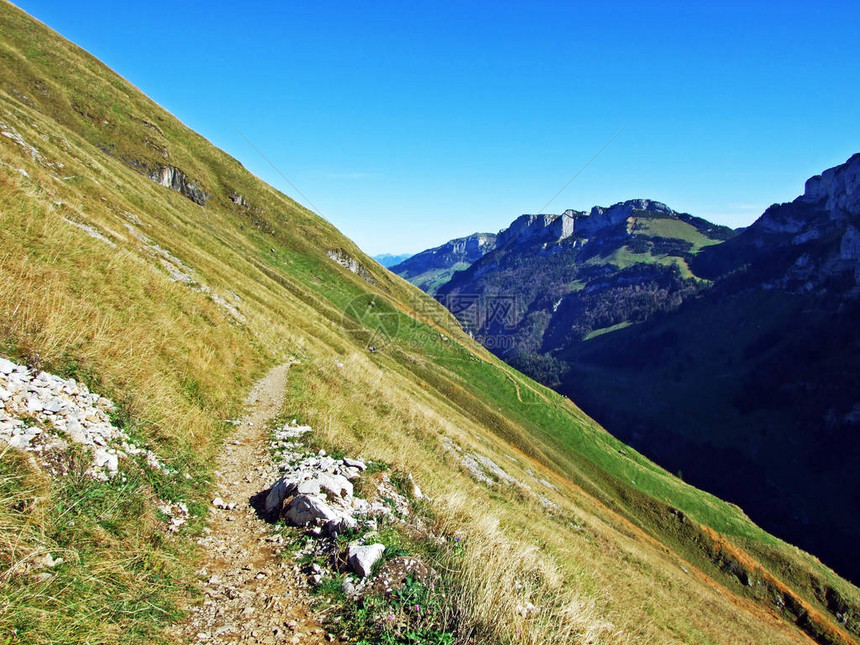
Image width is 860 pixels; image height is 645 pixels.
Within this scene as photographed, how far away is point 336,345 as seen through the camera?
39.8m

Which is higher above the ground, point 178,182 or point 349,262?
point 349,262

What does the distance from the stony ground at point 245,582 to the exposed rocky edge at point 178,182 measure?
2876 inches

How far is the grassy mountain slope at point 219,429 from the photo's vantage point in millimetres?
5555

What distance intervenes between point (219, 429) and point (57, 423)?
4710mm

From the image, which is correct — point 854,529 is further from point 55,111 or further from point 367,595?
point 55,111

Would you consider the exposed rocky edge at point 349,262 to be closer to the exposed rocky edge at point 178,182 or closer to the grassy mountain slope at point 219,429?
the grassy mountain slope at point 219,429

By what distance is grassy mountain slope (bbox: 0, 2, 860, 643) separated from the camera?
219 inches

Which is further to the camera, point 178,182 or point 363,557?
point 178,182

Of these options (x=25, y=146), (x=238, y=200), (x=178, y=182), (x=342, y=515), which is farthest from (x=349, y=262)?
(x=342, y=515)

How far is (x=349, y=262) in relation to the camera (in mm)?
88688

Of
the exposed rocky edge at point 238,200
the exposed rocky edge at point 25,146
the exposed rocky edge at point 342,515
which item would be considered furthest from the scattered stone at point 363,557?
the exposed rocky edge at point 238,200

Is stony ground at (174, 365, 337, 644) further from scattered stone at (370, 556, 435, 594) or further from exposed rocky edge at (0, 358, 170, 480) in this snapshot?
exposed rocky edge at (0, 358, 170, 480)

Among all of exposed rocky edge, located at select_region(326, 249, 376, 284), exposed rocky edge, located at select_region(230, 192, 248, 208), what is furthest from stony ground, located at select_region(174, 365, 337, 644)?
exposed rocky edge, located at select_region(230, 192, 248, 208)

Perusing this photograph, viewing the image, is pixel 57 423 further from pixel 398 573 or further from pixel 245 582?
pixel 398 573
